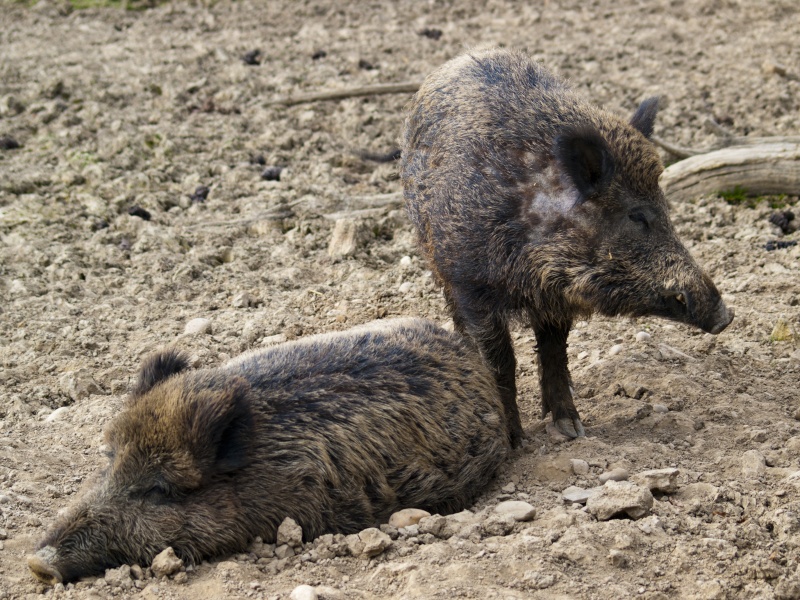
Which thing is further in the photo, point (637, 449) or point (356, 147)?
point (356, 147)

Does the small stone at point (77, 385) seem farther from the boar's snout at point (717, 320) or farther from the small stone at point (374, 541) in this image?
the boar's snout at point (717, 320)

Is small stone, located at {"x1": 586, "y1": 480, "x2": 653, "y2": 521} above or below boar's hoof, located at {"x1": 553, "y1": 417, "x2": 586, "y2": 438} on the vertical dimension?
above

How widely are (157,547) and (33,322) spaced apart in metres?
2.74

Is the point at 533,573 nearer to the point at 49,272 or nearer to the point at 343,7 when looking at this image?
the point at 49,272

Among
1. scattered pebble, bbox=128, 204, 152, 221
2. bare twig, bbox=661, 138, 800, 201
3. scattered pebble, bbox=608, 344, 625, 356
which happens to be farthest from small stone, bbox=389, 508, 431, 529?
bare twig, bbox=661, 138, 800, 201

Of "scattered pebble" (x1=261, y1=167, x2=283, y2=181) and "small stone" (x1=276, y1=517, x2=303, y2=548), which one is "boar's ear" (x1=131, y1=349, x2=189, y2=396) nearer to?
"small stone" (x1=276, y1=517, x2=303, y2=548)

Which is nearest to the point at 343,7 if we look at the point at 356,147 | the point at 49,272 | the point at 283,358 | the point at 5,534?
the point at 356,147

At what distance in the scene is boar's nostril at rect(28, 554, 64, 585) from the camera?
3.83 metres

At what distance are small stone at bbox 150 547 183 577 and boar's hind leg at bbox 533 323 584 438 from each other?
7.26 feet

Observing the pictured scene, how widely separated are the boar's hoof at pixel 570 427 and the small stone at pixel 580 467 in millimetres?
494

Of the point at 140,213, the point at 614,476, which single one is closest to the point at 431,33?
the point at 140,213

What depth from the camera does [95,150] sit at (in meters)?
8.66

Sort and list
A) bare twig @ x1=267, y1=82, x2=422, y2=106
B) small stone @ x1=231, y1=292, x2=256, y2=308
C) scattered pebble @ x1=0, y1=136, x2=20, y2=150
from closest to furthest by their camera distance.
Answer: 1. small stone @ x1=231, y1=292, x2=256, y2=308
2. scattered pebble @ x1=0, y1=136, x2=20, y2=150
3. bare twig @ x1=267, y1=82, x2=422, y2=106

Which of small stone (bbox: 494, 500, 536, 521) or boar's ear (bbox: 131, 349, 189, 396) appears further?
boar's ear (bbox: 131, 349, 189, 396)
